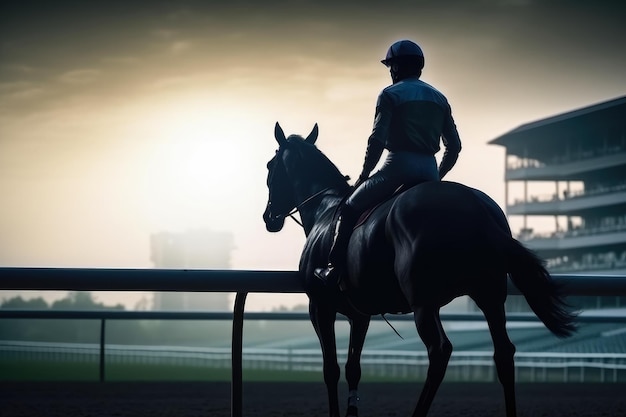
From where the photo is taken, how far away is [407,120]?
20.7ft

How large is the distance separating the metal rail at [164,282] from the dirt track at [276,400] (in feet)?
15.9

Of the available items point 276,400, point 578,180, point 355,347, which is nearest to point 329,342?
point 355,347

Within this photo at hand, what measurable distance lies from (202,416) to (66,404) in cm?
203

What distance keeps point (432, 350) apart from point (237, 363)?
145cm

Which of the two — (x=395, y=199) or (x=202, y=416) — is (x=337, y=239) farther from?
(x=202, y=416)

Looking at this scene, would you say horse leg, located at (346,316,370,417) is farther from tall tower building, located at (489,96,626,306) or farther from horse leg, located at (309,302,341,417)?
tall tower building, located at (489,96,626,306)

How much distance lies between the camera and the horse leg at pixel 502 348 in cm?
536

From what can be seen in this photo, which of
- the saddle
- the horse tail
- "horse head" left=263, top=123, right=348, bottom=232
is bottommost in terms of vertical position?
the horse tail

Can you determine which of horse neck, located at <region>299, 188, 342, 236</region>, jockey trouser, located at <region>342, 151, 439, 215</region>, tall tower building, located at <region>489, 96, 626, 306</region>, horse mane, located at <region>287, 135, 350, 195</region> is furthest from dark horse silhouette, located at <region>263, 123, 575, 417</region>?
tall tower building, located at <region>489, 96, 626, 306</region>

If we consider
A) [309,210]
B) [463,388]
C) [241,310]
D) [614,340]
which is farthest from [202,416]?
[614,340]

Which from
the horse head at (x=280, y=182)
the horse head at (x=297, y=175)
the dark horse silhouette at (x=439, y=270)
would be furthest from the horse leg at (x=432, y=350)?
the horse head at (x=280, y=182)

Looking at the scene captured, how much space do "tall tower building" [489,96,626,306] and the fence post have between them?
88470 millimetres

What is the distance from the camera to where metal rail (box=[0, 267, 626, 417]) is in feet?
20.6

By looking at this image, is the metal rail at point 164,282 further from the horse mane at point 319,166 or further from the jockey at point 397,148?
the horse mane at point 319,166
